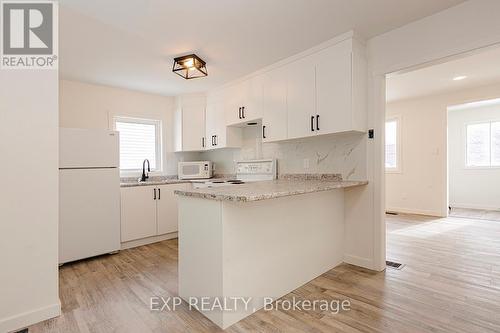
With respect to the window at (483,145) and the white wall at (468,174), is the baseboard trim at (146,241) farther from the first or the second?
the window at (483,145)

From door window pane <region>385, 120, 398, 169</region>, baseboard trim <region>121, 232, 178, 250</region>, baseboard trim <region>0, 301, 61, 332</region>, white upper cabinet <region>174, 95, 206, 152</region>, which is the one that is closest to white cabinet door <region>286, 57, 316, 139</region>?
white upper cabinet <region>174, 95, 206, 152</region>

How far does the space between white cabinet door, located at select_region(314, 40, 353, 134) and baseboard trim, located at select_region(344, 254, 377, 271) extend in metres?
1.38

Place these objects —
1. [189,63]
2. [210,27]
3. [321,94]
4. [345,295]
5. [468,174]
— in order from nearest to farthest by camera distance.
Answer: [345,295] < [210,27] < [321,94] < [189,63] < [468,174]

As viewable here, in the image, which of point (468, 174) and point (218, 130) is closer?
point (218, 130)

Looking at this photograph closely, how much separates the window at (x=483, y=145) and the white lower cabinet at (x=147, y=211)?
679 cm

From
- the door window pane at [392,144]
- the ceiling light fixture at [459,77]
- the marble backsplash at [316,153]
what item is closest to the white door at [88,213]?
the marble backsplash at [316,153]

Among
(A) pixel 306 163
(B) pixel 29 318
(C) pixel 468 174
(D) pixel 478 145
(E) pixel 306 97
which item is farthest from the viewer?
(C) pixel 468 174

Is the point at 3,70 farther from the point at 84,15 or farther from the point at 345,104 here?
the point at 345,104

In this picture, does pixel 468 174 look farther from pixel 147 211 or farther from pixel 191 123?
pixel 147 211

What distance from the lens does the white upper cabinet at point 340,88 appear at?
2.45m

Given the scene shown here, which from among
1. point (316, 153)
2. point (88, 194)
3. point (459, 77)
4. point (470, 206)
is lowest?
point (470, 206)

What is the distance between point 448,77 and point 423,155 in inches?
72.3

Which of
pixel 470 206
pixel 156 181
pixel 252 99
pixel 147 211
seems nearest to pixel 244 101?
pixel 252 99

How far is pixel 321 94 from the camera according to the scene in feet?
8.72
